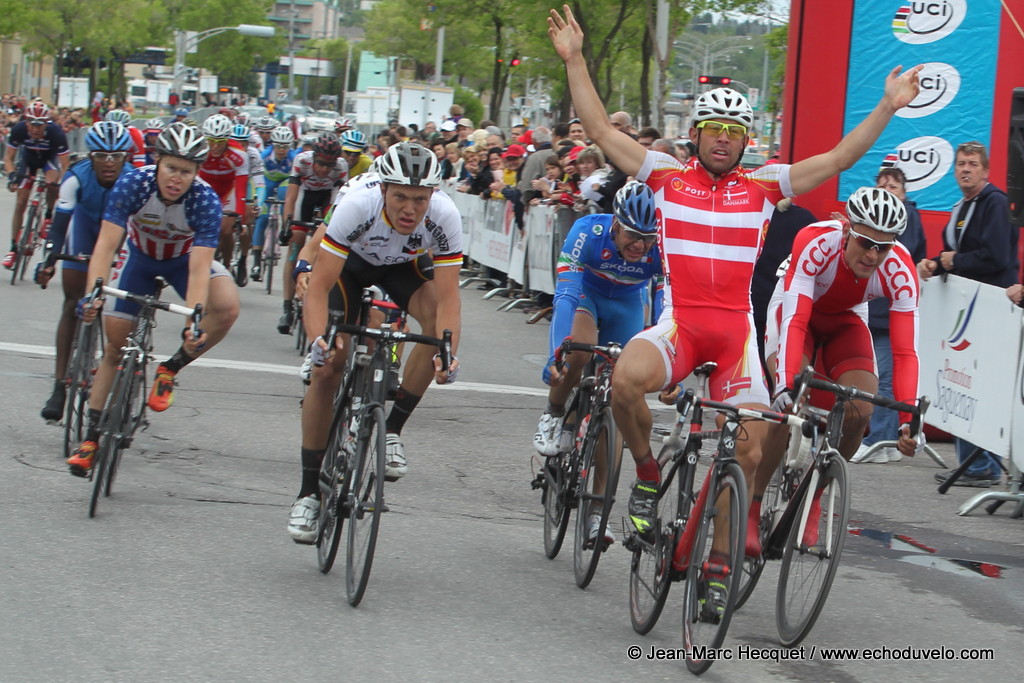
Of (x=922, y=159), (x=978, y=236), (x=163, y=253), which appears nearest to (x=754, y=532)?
(x=163, y=253)

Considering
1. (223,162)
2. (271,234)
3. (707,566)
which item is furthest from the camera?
(271,234)

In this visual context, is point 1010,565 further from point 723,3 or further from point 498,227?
point 723,3

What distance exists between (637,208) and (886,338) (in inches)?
209

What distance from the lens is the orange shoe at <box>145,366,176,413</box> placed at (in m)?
7.82

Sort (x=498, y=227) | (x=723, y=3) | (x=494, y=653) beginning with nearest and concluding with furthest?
1. (x=494, y=653)
2. (x=498, y=227)
3. (x=723, y=3)

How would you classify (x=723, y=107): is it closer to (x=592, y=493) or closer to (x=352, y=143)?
(x=592, y=493)

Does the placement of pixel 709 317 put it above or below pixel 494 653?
above

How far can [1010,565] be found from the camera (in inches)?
309

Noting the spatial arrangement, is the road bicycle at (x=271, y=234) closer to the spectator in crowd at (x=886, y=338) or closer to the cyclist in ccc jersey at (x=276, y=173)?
the cyclist in ccc jersey at (x=276, y=173)

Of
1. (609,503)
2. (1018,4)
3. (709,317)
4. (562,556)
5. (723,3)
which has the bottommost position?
(562,556)

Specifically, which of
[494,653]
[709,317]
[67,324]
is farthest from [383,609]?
[67,324]

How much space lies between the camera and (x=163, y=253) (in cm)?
822

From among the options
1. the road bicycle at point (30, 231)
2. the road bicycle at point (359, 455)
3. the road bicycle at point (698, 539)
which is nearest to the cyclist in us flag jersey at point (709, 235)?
the road bicycle at point (698, 539)

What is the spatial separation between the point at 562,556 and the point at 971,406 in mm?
3973
